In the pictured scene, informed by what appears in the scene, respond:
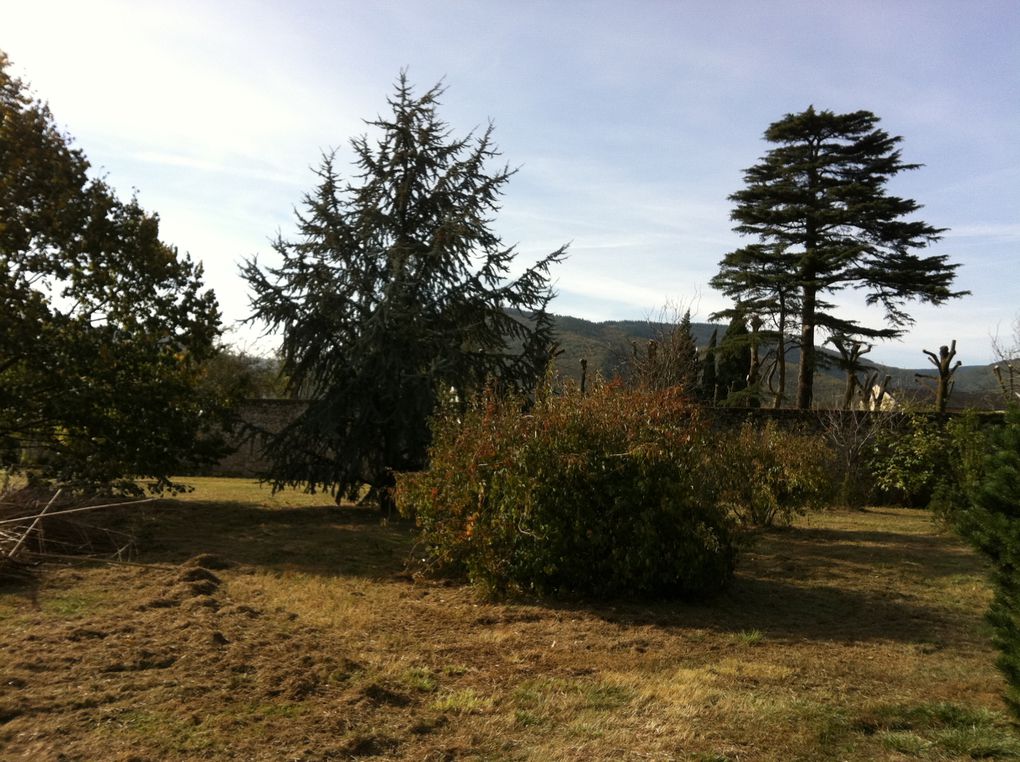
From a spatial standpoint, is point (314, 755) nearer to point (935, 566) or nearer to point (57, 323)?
point (935, 566)

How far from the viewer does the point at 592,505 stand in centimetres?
741

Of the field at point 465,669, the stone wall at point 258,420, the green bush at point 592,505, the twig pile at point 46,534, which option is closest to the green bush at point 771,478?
the field at point 465,669

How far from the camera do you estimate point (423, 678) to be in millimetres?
5000

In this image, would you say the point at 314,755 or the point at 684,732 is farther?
the point at 684,732

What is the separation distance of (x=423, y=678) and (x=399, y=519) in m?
9.21

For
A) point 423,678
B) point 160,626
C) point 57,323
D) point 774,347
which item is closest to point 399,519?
point 57,323

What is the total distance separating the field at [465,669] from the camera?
13.0ft

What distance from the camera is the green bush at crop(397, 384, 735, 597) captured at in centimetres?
732

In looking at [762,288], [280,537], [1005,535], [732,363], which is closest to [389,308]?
[280,537]

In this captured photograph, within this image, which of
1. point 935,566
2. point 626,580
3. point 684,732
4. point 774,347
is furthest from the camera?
point 774,347

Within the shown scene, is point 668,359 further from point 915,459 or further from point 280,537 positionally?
point 280,537

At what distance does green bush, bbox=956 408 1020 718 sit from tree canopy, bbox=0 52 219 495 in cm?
1159

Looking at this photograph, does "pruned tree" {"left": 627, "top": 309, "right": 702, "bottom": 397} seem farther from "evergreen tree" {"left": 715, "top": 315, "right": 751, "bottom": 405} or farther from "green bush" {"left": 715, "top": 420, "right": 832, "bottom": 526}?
"evergreen tree" {"left": 715, "top": 315, "right": 751, "bottom": 405}

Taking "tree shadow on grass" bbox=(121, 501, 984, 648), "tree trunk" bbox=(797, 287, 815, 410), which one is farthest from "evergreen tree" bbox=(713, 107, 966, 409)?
"tree shadow on grass" bbox=(121, 501, 984, 648)
